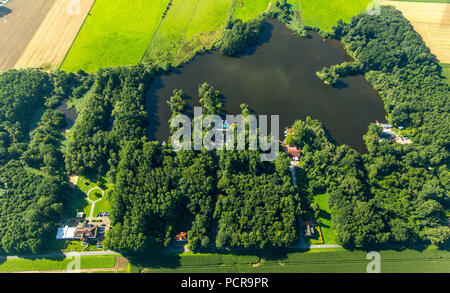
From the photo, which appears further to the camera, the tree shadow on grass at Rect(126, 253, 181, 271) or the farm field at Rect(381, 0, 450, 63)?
the farm field at Rect(381, 0, 450, 63)

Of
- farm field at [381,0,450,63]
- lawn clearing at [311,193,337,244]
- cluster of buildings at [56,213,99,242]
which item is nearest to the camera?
cluster of buildings at [56,213,99,242]

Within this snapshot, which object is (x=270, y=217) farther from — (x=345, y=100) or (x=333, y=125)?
(x=345, y=100)

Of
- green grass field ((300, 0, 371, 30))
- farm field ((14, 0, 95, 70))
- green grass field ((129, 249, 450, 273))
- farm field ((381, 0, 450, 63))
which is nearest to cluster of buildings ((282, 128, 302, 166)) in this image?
green grass field ((129, 249, 450, 273))

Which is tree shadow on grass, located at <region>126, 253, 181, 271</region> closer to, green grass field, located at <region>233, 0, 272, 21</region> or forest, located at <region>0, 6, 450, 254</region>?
forest, located at <region>0, 6, 450, 254</region>

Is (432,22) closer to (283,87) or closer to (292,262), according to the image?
(283,87)

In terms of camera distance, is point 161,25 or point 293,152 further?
point 161,25

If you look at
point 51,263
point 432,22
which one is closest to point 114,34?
point 51,263

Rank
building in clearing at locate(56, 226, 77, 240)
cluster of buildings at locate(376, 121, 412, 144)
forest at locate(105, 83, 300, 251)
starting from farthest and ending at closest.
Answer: cluster of buildings at locate(376, 121, 412, 144) → building in clearing at locate(56, 226, 77, 240) → forest at locate(105, 83, 300, 251)
